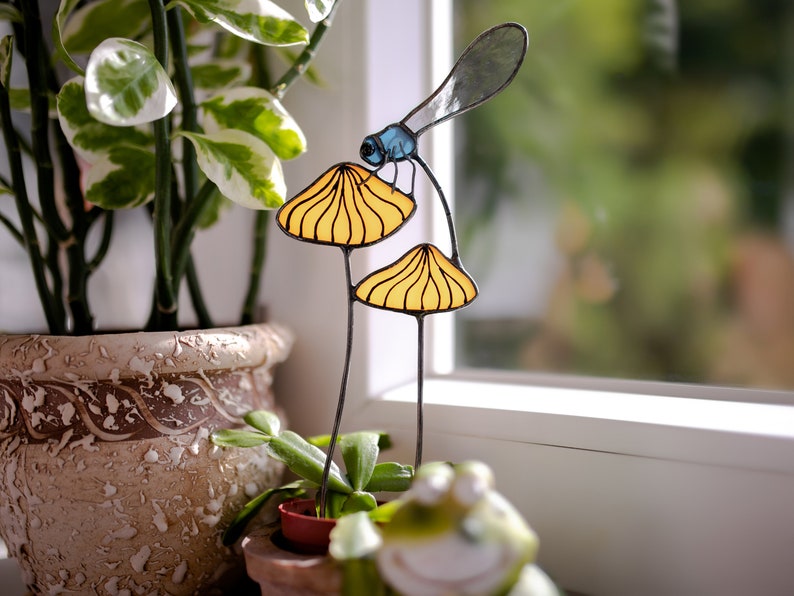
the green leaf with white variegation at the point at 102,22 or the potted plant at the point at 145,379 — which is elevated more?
the green leaf with white variegation at the point at 102,22

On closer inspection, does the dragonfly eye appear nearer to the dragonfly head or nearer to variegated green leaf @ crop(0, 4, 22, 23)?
the dragonfly head

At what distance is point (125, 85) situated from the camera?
456 mm

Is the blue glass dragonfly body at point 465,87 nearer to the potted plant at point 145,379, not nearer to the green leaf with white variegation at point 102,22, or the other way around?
the potted plant at point 145,379

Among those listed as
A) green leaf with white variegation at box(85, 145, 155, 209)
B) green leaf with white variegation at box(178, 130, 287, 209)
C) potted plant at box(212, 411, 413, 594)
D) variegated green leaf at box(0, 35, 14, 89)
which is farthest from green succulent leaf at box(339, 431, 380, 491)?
variegated green leaf at box(0, 35, 14, 89)

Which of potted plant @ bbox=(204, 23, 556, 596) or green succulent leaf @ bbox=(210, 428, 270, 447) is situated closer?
potted plant @ bbox=(204, 23, 556, 596)

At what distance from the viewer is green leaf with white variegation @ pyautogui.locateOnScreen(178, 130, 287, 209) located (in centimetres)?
55

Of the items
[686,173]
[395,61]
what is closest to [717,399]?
[686,173]

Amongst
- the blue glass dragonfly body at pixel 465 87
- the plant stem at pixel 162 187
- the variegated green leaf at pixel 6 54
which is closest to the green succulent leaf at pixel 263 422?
the plant stem at pixel 162 187

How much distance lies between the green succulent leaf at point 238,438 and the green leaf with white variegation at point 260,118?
0.24 meters

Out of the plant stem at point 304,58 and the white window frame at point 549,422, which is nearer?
the white window frame at point 549,422

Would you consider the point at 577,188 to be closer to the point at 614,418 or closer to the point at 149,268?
the point at 614,418

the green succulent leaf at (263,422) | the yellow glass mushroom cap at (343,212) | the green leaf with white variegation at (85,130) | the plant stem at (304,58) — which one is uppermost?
the plant stem at (304,58)

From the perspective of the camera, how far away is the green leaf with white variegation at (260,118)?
0.58 m

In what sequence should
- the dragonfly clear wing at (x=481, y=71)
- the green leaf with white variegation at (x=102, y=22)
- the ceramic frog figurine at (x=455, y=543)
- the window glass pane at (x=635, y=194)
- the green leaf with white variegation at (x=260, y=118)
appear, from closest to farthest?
the ceramic frog figurine at (x=455, y=543) → the dragonfly clear wing at (x=481, y=71) → the green leaf with white variegation at (x=260, y=118) → the green leaf with white variegation at (x=102, y=22) → the window glass pane at (x=635, y=194)
